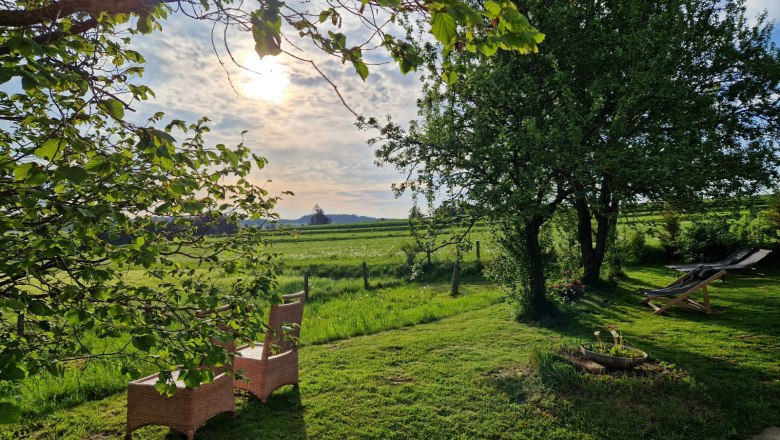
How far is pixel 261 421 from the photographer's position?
562 cm

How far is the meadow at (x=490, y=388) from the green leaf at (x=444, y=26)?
3770 millimetres

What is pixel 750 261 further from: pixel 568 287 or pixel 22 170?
pixel 22 170

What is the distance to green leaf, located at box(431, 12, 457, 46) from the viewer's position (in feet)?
5.65

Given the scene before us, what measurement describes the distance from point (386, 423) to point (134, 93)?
488 centimetres

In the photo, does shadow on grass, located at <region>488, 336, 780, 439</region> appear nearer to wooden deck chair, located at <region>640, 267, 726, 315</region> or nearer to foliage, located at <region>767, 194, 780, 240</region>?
wooden deck chair, located at <region>640, 267, 726, 315</region>

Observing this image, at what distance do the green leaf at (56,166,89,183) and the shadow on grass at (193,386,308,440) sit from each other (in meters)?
4.48

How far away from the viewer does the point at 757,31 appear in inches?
440

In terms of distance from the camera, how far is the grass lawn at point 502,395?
5.27 metres

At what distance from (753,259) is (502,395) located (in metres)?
10.0

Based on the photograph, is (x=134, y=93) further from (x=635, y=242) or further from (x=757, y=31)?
(x=635, y=242)

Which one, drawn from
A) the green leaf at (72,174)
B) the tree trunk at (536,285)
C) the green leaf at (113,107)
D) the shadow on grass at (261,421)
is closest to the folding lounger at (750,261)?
the tree trunk at (536,285)

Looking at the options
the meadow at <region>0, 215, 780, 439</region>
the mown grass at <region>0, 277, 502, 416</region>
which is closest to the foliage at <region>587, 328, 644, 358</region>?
the meadow at <region>0, 215, 780, 439</region>

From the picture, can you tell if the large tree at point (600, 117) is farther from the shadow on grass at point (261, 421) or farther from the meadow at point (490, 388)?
the shadow on grass at point (261, 421)

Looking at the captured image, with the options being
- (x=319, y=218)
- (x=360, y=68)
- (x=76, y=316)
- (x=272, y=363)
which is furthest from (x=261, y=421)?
(x=319, y=218)
